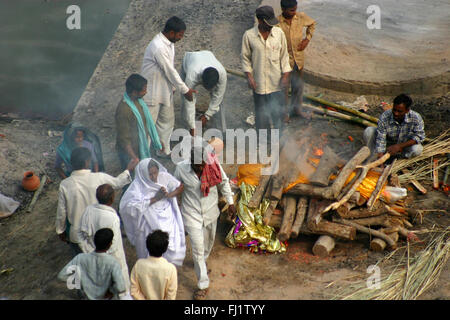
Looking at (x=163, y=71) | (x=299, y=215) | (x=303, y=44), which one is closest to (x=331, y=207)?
(x=299, y=215)

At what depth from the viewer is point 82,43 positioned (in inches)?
471

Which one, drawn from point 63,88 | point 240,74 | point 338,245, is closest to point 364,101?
point 240,74

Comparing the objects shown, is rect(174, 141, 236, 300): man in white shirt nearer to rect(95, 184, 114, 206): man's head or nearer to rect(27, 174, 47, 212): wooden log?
rect(95, 184, 114, 206): man's head

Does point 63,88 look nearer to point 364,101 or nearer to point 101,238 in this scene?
point 364,101

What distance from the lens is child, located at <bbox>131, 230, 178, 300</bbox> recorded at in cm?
393

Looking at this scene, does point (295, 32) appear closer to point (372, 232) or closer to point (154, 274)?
point (372, 232)

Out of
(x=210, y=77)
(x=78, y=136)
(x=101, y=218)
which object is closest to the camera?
(x=101, y=218)

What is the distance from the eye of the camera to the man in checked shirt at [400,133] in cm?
584

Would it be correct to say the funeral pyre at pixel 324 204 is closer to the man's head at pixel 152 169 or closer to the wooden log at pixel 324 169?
the wooden log at pixel 324 169

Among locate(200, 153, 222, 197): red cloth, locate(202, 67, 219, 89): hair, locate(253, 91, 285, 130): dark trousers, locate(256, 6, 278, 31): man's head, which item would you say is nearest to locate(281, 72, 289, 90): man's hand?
locate(253, 91, 285, 130): dark trousers

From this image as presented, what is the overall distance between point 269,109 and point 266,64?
70cm

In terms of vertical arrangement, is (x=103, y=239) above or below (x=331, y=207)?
above

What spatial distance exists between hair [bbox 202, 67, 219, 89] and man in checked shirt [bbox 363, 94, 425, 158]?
2179 mm

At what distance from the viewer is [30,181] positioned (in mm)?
6863
